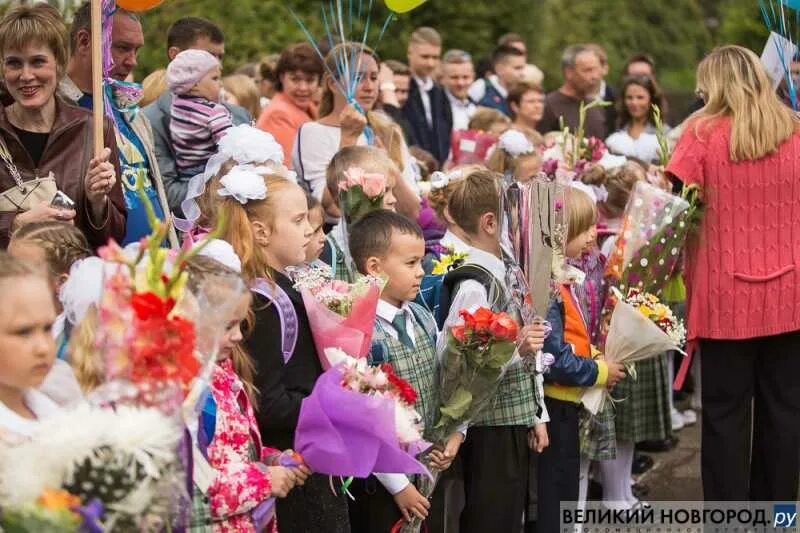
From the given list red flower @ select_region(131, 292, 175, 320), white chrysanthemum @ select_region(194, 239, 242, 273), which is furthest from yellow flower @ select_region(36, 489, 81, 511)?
white chrysanthemum @ select_region(194, 239, 242, 273)

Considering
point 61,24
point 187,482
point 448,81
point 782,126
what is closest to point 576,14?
point 448,81

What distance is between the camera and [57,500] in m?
2.91

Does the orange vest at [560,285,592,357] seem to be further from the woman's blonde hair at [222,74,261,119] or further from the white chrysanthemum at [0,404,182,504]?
the woman's blonde hair at [222,74,261,119]

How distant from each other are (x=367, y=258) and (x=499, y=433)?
100 centimetres

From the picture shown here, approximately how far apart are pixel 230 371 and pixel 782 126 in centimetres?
335

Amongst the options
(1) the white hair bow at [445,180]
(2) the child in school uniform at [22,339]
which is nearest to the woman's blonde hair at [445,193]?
(1) the white hair bow at [445,180]

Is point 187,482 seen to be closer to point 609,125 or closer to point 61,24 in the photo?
point 61,24

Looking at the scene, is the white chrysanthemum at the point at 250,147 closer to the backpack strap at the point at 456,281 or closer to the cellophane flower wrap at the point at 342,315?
the cellophane flower wrap at the point at 342,315

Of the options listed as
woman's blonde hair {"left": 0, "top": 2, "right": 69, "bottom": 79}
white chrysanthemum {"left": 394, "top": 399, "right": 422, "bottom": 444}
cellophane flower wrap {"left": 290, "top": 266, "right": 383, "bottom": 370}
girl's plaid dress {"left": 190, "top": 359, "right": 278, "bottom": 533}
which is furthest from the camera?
woman's blonde hair {"left": 0, "top": 2, "right": 69, "bottom": 79}

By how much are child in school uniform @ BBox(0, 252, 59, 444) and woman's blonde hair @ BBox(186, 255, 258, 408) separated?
1.35 feet

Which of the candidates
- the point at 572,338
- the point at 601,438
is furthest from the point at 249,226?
the point at 601,438

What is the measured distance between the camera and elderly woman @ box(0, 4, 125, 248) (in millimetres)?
5020

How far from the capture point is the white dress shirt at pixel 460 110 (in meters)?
11.6

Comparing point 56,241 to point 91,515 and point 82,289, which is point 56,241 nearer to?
point 82,289
